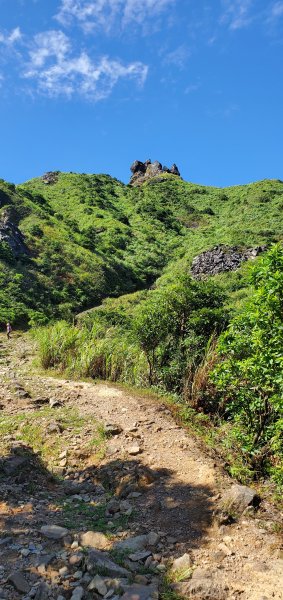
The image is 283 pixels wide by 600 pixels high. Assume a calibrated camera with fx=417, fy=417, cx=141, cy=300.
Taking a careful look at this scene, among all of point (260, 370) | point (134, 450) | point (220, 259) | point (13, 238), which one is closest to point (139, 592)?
point (260, 370)

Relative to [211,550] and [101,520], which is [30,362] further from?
[211,550]

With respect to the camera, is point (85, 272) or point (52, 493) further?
point (85, 272)

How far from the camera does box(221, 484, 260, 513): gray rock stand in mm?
4438

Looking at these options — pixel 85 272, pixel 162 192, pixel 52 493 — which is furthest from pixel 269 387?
pixel 162 192

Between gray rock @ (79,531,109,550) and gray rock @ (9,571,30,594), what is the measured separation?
720 mm

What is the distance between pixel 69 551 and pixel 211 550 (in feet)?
4.35

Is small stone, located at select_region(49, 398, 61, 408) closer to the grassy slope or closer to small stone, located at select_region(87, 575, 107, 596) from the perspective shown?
small stone, located at select_region(87, 575, 107, 596)

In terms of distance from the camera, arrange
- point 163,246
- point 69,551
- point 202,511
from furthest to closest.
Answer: point 163,246 → point 202,511 → point 69,551

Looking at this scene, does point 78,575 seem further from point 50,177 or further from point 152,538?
point 50,177

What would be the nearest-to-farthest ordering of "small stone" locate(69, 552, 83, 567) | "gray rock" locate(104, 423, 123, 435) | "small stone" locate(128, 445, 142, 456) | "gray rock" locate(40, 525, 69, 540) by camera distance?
"small stone" locate(69, 552, 83, 567), "gray rock" locate(40, 525, 69, 540), "small stone" locate(128, 445, 142, 456), "gray rock" locate(104, 423, 123, 435)

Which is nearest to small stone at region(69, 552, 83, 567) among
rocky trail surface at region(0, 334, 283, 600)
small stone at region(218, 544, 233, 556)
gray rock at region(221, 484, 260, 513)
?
rocky trail surface at region(0, 334, 283, 600)

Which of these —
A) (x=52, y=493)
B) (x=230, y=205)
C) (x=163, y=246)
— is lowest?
(x=52, y=493)

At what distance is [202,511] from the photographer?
4.54 metres

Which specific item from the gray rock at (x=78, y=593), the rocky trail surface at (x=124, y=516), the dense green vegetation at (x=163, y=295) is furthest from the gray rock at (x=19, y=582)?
the dense green vegetation at (x=163, y=295)
